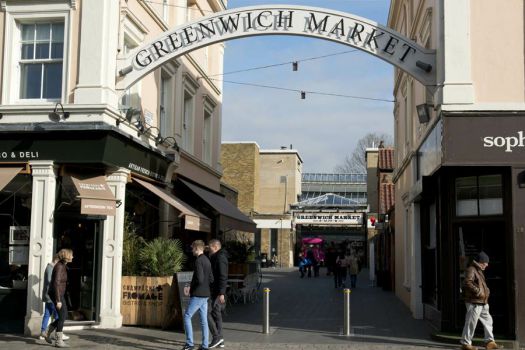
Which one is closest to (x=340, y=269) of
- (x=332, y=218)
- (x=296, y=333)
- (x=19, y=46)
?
(x=296, y=333)

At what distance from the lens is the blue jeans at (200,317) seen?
10.7m

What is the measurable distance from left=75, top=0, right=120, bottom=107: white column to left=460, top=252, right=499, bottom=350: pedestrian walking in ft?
24.9

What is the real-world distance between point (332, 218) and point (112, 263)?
3018cm

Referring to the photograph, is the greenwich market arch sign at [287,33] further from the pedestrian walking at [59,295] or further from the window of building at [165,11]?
the window of building at [165,11]

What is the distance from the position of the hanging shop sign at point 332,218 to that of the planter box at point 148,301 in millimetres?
29676

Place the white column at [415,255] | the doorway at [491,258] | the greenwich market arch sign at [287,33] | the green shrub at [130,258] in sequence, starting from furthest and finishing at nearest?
the white column at [415,255], the green shrub at [130,258], the greenwich market arch sign at [287,33], the doorway at [491,258]

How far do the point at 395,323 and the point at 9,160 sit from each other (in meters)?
9.10

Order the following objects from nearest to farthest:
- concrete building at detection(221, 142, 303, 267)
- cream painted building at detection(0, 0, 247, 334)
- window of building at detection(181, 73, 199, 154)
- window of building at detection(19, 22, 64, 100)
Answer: cream painted building at detection(0, 0, 247, 334) → window of building at detection(19, 22, 64, 100) → window of building at detection(181, 73, 199, 154) → concrete building at detection(221, 142, 303, 267)

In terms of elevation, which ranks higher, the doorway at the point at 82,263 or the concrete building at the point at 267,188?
the concrete building at the point at 267,188

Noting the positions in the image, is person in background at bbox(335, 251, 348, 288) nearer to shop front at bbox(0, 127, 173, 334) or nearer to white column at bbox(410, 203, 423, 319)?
white column at bbox(410, 203, 423, 319)

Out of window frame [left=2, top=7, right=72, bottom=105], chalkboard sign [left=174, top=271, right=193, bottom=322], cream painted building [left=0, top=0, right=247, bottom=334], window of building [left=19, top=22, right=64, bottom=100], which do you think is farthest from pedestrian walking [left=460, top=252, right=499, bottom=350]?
window of building [left=19, top=22, right=64, bottom=100]

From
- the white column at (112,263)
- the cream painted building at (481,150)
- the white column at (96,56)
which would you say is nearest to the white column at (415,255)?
the cream painted building at (481,150)

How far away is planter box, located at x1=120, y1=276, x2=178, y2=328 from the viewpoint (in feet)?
45.0

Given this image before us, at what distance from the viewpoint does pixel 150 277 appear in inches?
544
